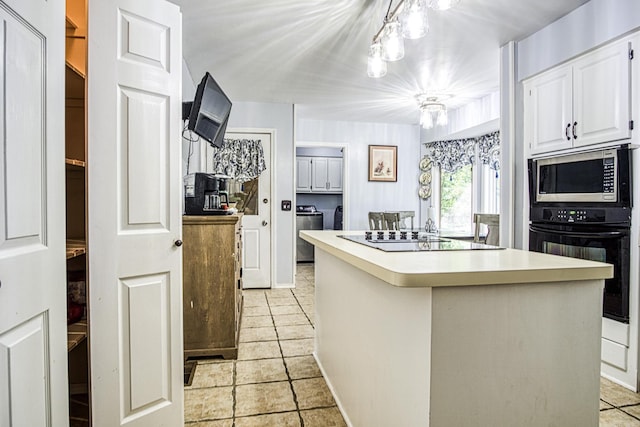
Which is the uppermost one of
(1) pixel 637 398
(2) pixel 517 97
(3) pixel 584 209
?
(2) pixel 517 97

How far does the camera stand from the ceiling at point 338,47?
244cm

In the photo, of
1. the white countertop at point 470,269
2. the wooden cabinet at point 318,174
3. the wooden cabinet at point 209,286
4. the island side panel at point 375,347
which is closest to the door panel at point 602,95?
the white countertop at point 470,269

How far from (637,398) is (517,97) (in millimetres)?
2106

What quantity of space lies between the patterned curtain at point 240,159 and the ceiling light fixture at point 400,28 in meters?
2.58

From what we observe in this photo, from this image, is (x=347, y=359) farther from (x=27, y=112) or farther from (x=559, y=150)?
(x=559, y=150)

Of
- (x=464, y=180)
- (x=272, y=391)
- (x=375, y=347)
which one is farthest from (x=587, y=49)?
(x=464, y=180)

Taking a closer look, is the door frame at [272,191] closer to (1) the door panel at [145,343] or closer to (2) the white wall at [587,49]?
(2) the white wall at [587,49]

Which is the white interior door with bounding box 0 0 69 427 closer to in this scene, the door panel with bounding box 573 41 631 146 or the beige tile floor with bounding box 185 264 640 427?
the beige tile floor with bounding box 185 264 640 427

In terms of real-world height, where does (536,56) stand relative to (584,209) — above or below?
above

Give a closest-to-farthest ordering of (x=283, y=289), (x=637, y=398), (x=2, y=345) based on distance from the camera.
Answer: (x=2, y=345) < (x=637, y=398) < (x=283, y=289)

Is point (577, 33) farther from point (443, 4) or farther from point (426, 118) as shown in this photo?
point (426, 118)

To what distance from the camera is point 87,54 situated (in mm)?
1458

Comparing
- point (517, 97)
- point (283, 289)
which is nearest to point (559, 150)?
point (517, 97)

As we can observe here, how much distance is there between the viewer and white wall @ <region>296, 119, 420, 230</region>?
5.77 metres
